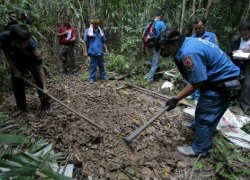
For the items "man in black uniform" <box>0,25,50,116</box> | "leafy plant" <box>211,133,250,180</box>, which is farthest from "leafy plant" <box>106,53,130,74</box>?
"leafy plant" <box>211,133,250,180</box>

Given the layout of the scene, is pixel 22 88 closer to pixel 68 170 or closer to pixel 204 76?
pixel 68 170

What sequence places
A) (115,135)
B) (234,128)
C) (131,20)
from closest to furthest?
1. (115,135)
2. (234,128)
3. (131,20)

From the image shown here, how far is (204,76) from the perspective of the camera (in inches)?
116

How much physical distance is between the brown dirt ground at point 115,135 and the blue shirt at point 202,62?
4.05 feet

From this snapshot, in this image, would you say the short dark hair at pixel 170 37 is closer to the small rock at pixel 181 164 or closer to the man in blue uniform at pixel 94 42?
the small rock at pixel 181 164

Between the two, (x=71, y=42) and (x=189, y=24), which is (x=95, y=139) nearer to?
(x=71, y=42)

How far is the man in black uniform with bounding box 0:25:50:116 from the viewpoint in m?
3.57

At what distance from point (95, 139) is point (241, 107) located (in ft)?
10.5

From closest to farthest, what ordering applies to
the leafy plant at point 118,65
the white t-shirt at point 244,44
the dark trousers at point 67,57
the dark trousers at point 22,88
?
the dark trousers at point 22,88 → the white t-shirt at point 244,44 → the leafy plant at point 118,65 → the dark trousers at point 67,57

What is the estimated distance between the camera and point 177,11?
8.68m

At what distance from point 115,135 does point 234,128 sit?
1.98m

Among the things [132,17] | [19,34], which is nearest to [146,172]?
[19,34]

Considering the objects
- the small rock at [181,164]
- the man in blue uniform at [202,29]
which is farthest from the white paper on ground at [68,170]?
the man in blue uniform at [202,29]

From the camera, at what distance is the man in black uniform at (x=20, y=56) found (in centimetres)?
357
